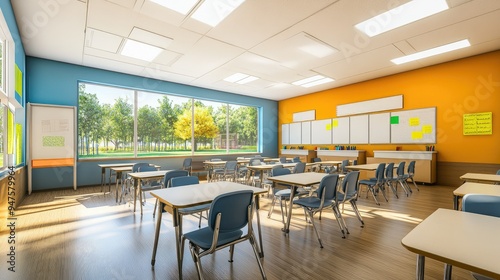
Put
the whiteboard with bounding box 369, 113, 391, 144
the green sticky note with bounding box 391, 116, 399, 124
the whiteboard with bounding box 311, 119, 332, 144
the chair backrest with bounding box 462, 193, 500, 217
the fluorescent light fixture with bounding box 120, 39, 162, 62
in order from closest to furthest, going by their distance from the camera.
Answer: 1. the chair backrest with bounding box 462, 193, 500, 217
2. the fluorescent light fixture with bounding box 120, 39, 162, 62
3. the green sticky note with bounding box 391, 116, 399, 124
4. the whiteboard with bounding box 369, 113, 391, 144
5. the whiteboard with bounding box 311, 119, 332, 144

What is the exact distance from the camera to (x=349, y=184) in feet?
11.0

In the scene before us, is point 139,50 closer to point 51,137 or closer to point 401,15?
point 51,137

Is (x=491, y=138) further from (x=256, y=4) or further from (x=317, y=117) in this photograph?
(x=256, y=4)

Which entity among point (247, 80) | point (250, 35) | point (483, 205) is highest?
point (250, 35)

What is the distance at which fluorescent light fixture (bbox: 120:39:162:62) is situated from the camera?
527 cm

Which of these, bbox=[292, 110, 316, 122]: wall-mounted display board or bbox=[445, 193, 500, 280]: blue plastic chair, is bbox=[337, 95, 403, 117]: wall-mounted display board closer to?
bbox=[292, 110, 316, 122]: wall-mounted display board

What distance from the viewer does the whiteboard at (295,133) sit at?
10.7 metres

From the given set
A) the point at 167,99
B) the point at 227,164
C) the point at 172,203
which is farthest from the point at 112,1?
the point at 167,99

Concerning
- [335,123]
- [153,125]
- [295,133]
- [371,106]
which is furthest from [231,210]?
[295,133]

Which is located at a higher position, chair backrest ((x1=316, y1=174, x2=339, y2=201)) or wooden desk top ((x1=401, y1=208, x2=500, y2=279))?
wooden desk top ((x1=401, y1=208, x2=500, y2=279))

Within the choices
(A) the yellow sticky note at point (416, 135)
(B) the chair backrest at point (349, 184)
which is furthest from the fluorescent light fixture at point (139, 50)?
(A) the yellow sticky note at point (416, 135)

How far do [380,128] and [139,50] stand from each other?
7751 mm

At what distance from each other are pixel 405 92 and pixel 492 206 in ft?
22.0

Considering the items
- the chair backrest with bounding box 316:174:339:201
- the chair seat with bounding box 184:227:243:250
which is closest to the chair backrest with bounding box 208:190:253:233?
the chair seat with bounding box 184:227:243:250
